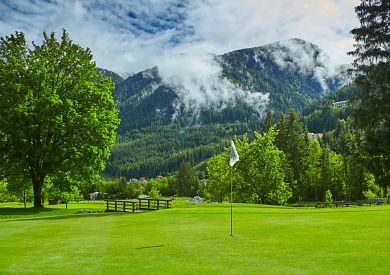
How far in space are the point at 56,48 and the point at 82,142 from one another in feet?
31.7

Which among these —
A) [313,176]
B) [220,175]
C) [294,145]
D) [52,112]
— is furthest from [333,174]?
[52,112]

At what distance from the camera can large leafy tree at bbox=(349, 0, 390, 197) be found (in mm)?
30703

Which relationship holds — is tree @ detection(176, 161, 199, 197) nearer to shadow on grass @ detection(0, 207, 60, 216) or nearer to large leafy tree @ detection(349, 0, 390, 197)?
shadow on grass @ detection(0, 207, 60, 216)

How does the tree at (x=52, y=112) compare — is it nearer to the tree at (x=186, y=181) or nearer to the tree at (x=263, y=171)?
the tree at (x=263, y=171)

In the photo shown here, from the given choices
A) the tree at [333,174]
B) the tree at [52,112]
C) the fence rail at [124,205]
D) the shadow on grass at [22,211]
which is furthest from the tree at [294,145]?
the shadow on grass at [22,211]

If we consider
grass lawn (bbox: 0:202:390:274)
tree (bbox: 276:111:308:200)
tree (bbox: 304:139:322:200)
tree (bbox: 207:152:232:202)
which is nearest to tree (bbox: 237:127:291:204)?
tree (bbox: 207:152:232:202)

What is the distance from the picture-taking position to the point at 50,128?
3638 centimetres

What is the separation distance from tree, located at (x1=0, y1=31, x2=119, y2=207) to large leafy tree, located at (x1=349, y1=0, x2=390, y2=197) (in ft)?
74.8

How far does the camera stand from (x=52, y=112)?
36.5 meters

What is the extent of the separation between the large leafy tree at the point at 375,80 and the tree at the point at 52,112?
Result: 2281 centimetres

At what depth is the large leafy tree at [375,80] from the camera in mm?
30703

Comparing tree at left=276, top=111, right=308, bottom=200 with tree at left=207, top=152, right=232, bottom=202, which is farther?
tree at left=276, top=111, right=308, bottom=200

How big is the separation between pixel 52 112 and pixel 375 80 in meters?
27.3

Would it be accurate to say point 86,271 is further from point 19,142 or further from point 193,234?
point 19,142
